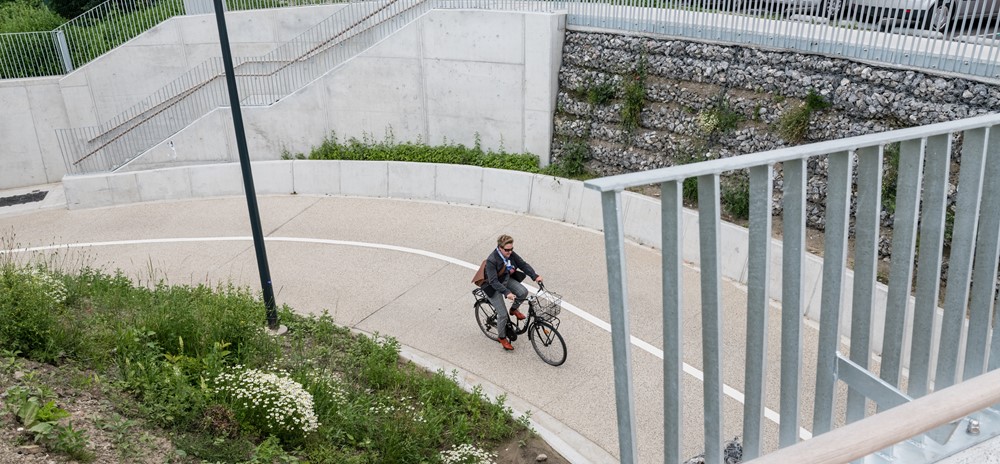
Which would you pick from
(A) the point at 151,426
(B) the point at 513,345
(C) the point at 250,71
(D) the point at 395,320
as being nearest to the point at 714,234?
(A) the point at 151,426

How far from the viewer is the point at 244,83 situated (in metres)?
19.0

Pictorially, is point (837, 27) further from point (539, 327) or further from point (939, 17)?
point (539, 327)

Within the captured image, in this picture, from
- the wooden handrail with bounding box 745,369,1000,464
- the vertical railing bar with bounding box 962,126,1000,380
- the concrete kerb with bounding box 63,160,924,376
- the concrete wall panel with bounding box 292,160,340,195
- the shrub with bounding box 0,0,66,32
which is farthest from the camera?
the shrub with bounding box 0,0,66,32

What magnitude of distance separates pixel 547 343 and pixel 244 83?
1286 centimetres

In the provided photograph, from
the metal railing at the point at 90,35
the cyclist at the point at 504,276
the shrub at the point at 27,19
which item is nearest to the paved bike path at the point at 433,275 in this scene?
the cyclist at the point at 504,276

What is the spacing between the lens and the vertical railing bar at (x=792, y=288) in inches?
101

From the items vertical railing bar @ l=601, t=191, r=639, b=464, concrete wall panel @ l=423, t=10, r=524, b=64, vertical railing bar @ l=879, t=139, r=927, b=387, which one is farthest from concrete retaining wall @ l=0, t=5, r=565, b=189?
vertical railing bar @ l=601, t=191, r=639, b=464

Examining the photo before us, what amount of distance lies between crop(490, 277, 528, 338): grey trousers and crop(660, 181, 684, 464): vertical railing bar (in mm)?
6993

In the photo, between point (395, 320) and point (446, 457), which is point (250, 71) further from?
point (446, 457)

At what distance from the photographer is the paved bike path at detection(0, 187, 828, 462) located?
29.6 feet

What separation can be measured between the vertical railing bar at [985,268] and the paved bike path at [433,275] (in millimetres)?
4832

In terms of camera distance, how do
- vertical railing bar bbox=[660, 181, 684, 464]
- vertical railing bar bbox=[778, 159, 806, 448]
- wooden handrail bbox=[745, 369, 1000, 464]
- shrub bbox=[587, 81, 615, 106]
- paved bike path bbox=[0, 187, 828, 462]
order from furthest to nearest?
shrub bbox=[587, 81, 615, 106]
paved bike path bbox=[0, 187, 828, 462]
vertical railing bar bbox=[778, 159, 806, 448]
vertical railing bar bbox=[660, 181, 684, 464]
wooden handrail bbox=[745, 369, 1000, 464]

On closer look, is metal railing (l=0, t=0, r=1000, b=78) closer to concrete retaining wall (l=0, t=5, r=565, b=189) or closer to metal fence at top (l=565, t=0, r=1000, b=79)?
metal fence at top (l=565, t=0, r=1000, b=79)

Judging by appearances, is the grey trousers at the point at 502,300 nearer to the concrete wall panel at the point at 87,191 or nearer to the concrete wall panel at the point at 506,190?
the concrete wall panel at the point at 506,190
